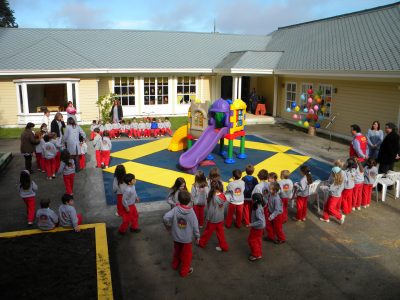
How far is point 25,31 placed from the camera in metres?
21.7

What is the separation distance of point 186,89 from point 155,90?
203cm

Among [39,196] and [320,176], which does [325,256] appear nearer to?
[320,176]

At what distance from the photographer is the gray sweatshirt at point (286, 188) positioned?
7176mm

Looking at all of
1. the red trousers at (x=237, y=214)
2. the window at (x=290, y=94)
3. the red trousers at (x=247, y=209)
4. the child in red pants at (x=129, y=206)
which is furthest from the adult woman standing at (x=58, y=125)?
the window at (x=290, y=94)

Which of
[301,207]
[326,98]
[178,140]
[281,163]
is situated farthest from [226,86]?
[301,207]

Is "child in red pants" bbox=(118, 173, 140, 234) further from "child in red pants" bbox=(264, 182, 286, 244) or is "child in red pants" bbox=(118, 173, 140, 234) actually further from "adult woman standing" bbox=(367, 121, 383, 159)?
"adult woman standing" bbox=(367, 121, 383, 159)

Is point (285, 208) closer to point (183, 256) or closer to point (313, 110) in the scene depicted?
point (183, 256)

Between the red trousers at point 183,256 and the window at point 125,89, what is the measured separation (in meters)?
16.5

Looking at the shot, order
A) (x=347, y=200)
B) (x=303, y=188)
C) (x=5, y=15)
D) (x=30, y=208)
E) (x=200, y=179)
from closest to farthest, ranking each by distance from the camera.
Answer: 1. (x=200, y=179)
2. (x=30, y=208)
3. (x=303, y=188)
4. (x=347, y=200)
5. (x=5, y=15)

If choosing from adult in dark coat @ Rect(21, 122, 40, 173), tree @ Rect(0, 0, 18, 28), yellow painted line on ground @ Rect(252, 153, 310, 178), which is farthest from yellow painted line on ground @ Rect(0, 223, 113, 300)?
tree @ Rect(0, 0, 18, 28)

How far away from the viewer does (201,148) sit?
448 inches

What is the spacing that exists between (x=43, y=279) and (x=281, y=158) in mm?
9172

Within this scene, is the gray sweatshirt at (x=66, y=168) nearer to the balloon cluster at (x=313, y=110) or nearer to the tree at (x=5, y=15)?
the balloon cluster at (x=313, y=110)

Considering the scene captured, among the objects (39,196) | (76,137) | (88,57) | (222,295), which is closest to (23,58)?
(88,57)
